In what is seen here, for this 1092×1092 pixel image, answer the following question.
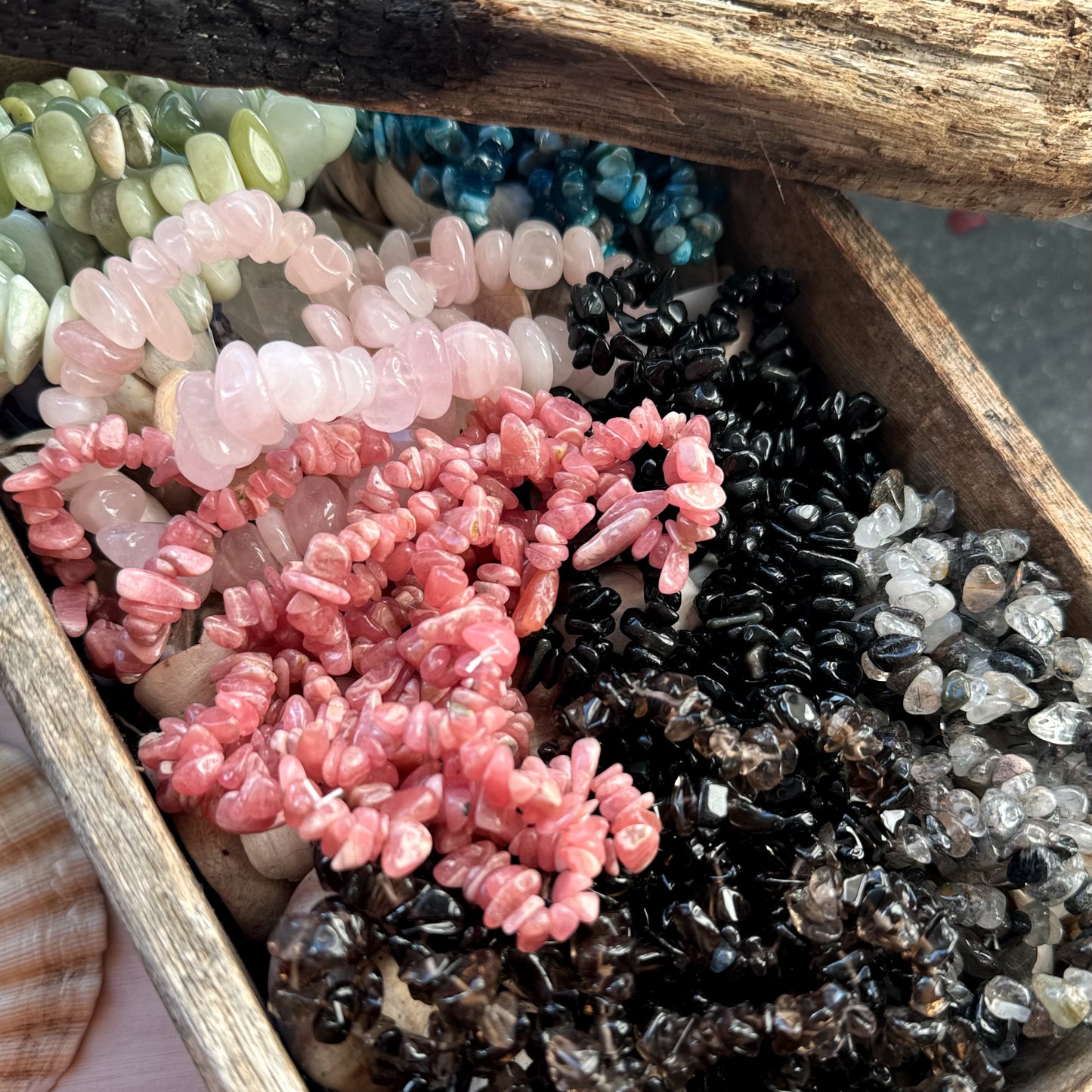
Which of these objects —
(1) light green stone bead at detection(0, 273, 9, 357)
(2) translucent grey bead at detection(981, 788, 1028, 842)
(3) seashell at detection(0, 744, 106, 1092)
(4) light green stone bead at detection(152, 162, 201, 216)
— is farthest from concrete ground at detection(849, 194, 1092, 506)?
(3) seashell at detection(0, 744, 106, 1092)

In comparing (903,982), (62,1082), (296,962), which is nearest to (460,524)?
(296,962)

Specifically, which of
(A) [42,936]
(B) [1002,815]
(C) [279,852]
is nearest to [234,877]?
(C) [279,852]

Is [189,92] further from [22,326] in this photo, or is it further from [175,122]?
[22,326]

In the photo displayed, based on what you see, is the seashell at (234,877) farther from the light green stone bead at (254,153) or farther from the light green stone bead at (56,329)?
the light green stone bead at (254,153)

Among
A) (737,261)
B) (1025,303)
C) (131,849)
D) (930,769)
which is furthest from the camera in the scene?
(1025,303)

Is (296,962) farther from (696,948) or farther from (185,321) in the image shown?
(185,321)

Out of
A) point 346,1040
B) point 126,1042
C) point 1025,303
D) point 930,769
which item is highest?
point 1025,303

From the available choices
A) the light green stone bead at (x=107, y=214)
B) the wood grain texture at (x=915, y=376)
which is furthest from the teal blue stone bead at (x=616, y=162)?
the light green stone bead at (x=107, y=214)
